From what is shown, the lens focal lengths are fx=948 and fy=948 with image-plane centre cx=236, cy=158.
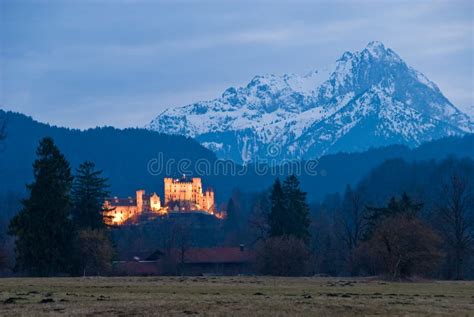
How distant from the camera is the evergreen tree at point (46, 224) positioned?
3447 inches

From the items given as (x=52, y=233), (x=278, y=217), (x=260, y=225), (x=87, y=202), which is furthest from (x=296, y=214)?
(x=52, y=233)

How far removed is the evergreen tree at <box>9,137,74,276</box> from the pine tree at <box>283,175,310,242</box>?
28.1m

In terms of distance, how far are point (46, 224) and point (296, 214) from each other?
32.2 m

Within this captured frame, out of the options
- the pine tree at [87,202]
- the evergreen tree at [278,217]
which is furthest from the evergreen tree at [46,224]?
the evergreen tree at [278,217]

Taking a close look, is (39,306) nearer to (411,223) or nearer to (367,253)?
(411,223)

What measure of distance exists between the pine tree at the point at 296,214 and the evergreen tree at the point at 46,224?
92.2 ft

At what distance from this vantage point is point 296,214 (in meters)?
109

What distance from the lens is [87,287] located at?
184ft

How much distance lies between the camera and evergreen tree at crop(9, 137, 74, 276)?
3447 inches

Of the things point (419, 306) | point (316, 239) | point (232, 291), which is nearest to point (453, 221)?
point (316, 239)

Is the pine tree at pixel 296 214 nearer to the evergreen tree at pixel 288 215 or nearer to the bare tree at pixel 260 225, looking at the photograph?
the evergreen tree at pixel 288 215

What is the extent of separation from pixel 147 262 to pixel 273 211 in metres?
25.2

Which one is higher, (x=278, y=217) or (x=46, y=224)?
(x=278, y=217)

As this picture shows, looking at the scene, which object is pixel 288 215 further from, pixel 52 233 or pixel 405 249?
pixel 405 249
